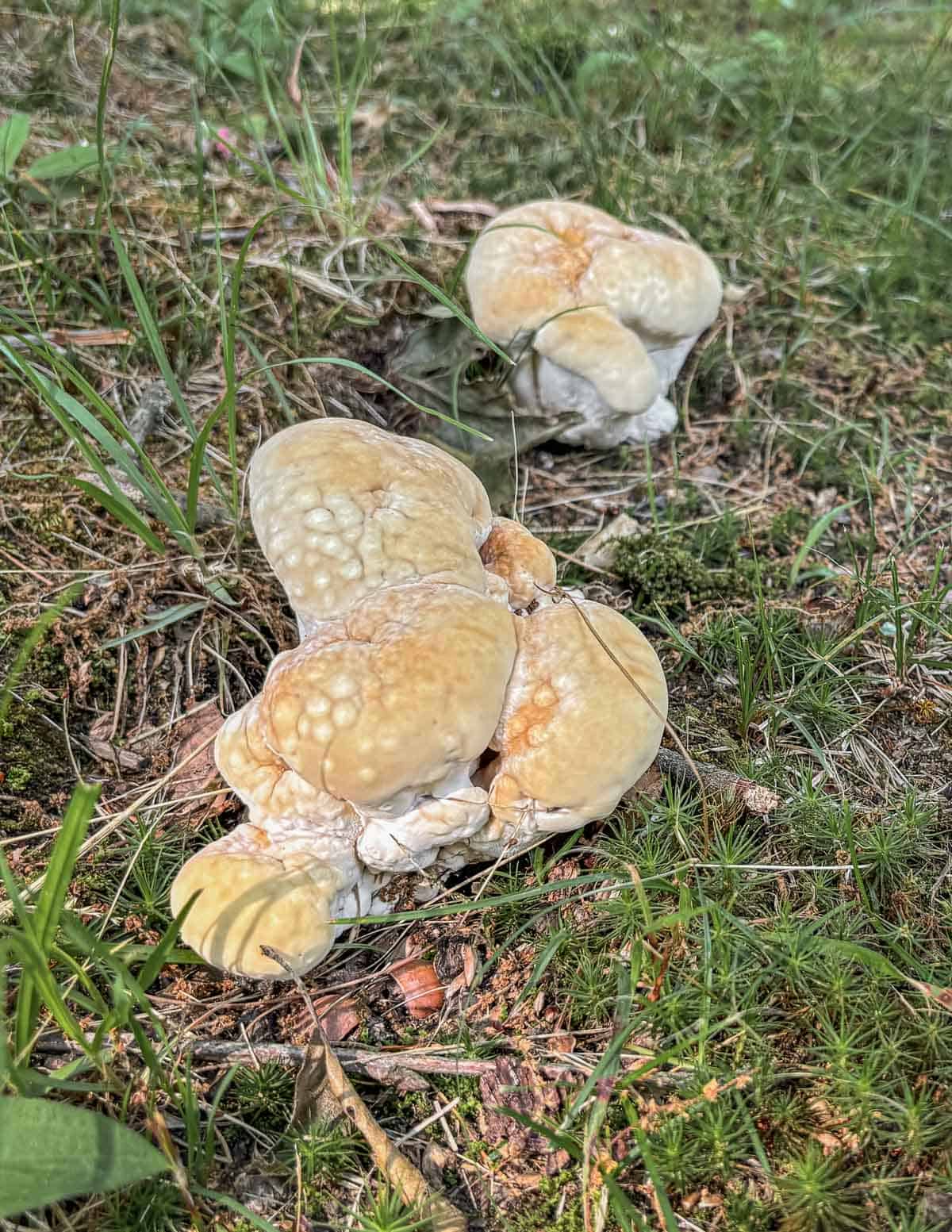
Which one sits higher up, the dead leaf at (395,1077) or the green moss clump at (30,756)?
the green moss clump at (30,756)

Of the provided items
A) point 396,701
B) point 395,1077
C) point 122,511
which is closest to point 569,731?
point 396,701

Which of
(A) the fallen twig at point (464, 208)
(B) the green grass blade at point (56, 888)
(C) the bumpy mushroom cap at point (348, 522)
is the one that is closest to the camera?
(B) the green grass blade at point (56, 888)

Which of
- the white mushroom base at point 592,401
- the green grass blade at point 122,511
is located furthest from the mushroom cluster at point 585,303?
the green grass blade at point 122,511

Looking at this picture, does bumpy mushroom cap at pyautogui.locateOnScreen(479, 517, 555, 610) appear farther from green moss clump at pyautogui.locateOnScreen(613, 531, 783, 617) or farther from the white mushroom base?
the white mushroom base

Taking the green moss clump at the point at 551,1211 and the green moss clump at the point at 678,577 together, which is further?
the green moss clump at the point at 678,577

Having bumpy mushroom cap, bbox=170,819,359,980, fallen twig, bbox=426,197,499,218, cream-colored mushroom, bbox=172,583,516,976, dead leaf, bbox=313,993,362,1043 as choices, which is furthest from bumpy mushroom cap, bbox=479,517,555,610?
fallen twig, bbox=426,197,499,218

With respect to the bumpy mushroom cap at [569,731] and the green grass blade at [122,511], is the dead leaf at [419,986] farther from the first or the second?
the green grass blade at [122,511]

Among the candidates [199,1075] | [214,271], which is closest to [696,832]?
[199,1075]

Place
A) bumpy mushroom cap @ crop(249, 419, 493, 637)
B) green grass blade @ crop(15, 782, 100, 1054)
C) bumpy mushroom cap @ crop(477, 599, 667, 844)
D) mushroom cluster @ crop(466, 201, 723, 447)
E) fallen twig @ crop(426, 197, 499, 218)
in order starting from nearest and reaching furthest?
green grass blade @ crop(15, 782, 100, 1054), bumpy mushroom cap @ crop(477, 599, 667, 844), bumpy mushroom cap @ crop(249, 419, 493, 637), mushroom cluster @ crop(466, 201, 723, 447), fallen twig @ crop(426, 197, 499, 218)
